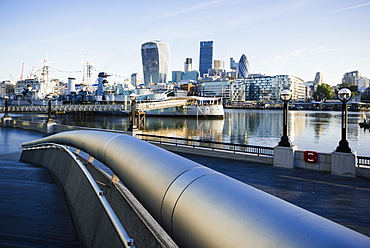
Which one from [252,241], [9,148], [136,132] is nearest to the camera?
Result: [252,241]

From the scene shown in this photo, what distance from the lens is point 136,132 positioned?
2316 centimetres

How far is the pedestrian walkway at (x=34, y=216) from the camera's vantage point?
508 centimetres

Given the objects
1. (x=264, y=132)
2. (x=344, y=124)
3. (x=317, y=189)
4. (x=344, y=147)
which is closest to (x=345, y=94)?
(x=344, y=124)

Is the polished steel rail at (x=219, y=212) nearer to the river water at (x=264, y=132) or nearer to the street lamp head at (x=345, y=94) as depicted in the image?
the street lamp head at (x=345, y=94)

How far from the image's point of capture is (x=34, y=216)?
6238mm

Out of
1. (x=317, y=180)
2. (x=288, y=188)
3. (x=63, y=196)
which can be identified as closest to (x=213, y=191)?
(x=63, y=196)

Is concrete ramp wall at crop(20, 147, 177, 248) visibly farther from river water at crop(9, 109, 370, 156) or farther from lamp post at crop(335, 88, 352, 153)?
river water at crop(9, 109, 370, 156)

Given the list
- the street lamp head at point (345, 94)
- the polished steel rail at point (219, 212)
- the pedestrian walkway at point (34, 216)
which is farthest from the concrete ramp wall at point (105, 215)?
the street lamp head at point (345, 94)

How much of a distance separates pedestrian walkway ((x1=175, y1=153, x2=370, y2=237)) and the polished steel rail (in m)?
5.33

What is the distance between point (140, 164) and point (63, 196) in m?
4.97

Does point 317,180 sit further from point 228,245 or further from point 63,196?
point 228,245

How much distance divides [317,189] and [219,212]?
29.5ft

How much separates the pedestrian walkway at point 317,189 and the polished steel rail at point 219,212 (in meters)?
5.33

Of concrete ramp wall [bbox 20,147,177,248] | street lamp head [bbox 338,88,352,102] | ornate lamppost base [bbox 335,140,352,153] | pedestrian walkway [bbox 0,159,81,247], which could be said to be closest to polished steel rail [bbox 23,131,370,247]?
concrete ramp wall [bbox 20,147,177,248]
